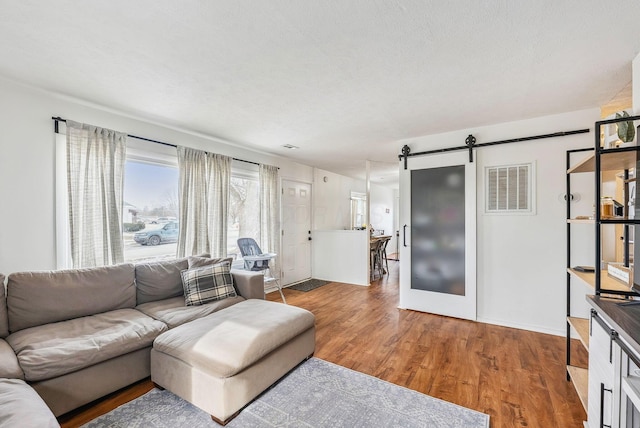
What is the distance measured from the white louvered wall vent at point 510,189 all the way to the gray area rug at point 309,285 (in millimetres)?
3087

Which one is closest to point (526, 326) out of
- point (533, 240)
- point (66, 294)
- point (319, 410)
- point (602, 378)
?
point (533, 240)

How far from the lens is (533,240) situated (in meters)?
3.08

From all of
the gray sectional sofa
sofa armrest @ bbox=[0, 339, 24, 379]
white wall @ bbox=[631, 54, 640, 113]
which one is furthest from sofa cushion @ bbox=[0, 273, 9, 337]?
white wall @ bbox=[631, 54, 640, 113]

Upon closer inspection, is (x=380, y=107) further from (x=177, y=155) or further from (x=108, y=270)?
(x=108, y=270)

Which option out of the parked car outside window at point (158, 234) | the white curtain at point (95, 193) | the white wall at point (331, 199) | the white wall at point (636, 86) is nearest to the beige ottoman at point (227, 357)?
the white curtain at point (95, 193)

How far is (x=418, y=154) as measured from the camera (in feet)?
12.3

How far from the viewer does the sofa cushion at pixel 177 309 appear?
2332 millimetres

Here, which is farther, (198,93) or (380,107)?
(380,107)

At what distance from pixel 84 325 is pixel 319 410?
1847 mm

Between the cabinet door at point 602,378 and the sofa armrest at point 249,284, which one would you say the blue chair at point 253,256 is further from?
the cabinet door at point 602,378

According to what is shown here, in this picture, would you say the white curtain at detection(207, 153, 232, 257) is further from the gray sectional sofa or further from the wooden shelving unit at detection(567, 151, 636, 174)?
the wooden shelving unit at detection(567, 151, 636, 174)

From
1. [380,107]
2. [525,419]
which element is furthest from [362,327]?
[380,107]

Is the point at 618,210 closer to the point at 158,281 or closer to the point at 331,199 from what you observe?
the point at 158,281

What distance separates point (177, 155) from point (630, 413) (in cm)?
407
